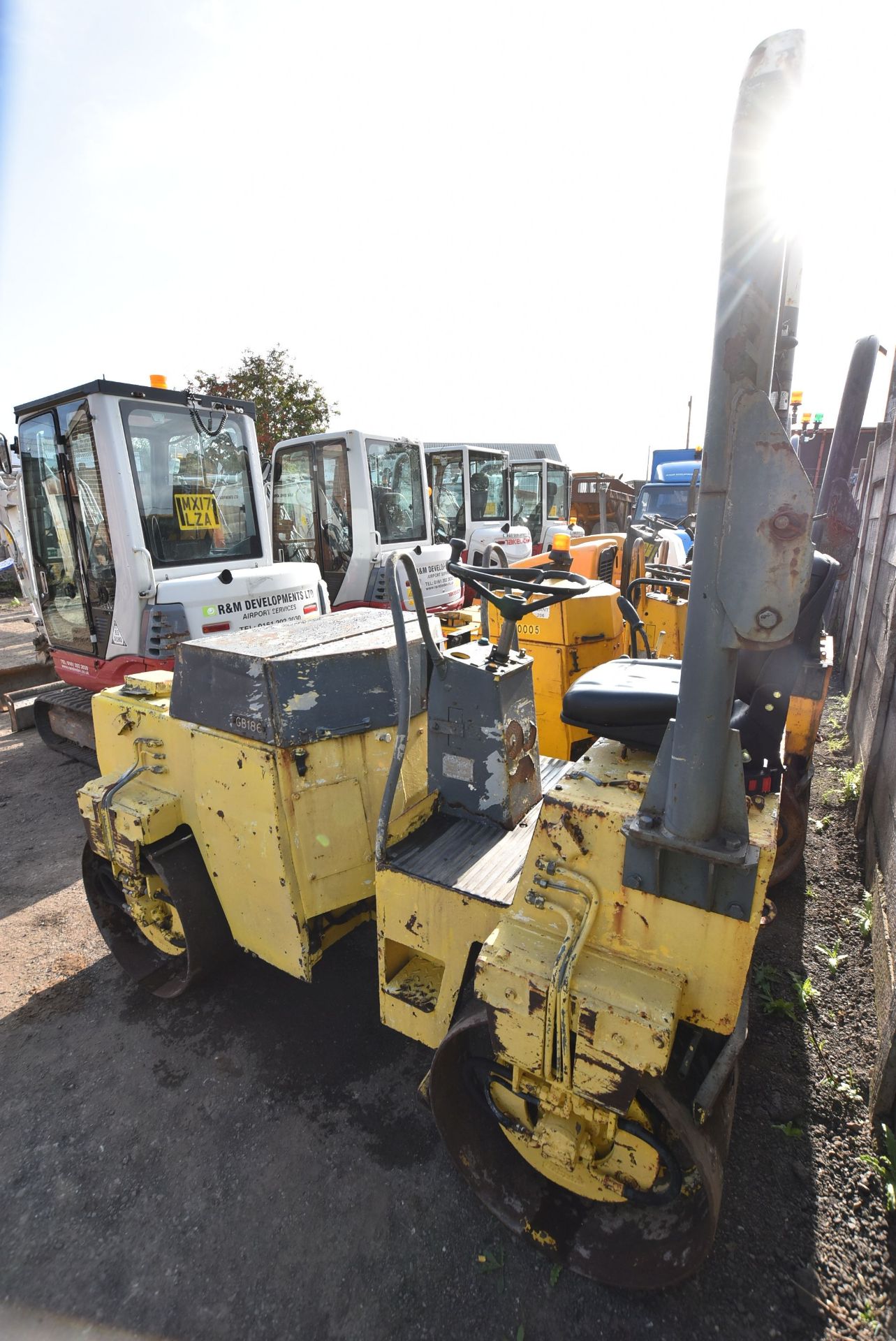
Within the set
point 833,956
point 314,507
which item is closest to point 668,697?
point 833,956

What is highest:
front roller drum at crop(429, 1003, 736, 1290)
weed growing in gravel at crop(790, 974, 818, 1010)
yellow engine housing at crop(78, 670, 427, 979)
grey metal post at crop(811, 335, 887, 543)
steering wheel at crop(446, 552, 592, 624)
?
grey metal post at crop(811, 335, 887, 543)

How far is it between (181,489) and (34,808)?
8.11ft

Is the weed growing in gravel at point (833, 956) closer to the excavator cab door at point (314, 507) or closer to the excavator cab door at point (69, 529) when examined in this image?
the excavator cab door at point (69, 529)

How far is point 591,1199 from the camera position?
1.78 meters

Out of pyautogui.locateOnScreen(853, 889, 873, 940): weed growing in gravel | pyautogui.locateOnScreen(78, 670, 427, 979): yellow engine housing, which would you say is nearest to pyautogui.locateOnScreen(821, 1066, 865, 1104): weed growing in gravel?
pyautogui.locateOnScreen(853, 889, 873, 940): weed growing in gravel

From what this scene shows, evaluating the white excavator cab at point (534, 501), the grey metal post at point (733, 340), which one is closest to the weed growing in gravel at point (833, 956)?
the grey metal post at point (733, 340)

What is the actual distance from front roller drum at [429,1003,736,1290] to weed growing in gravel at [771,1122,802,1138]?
568 mm

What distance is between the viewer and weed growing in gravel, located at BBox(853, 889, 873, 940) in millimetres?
2955

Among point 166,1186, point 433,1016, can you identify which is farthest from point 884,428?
point 166,1186

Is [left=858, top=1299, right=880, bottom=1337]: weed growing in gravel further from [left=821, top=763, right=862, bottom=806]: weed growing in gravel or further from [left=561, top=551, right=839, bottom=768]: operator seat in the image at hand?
[left=821, top=763, right=862, bottom=806]: weed growing in gravel

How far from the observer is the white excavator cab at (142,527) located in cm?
425

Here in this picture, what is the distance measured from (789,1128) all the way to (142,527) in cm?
454

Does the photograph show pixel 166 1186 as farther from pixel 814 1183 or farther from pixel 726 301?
pixel 726 301

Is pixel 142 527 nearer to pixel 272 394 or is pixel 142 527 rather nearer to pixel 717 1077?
pixel 717 1077
